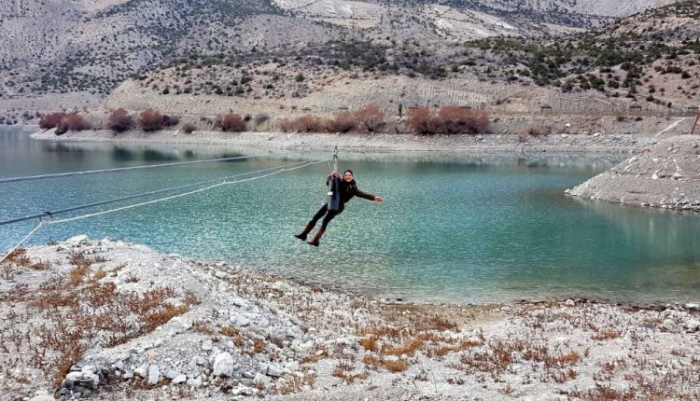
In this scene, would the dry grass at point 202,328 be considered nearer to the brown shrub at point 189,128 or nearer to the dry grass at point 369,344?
the dry grass at point 369,344

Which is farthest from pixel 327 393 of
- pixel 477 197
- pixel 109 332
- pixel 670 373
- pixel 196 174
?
pixel 196 174

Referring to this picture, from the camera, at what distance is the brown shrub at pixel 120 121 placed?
266ft

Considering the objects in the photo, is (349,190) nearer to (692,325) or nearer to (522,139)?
(692,325)

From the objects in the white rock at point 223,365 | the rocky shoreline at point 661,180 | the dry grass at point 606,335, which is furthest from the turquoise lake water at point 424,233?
the white rock at point 223,365

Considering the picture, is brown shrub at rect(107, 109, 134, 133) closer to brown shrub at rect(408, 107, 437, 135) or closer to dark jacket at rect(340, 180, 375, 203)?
brown shrub at rect(408, 107, 437, 135)

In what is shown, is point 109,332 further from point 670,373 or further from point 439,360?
point 670,373

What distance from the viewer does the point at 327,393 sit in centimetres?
906

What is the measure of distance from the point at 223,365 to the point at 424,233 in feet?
53.4

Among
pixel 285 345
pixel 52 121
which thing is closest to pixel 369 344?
pixel 285 345

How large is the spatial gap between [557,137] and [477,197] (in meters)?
31.9

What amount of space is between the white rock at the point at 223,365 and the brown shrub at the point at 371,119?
5878cm

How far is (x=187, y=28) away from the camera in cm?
13738

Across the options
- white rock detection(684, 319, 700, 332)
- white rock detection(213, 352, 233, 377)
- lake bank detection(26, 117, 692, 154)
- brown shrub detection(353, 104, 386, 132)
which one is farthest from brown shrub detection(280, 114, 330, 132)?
white rock detection(213, 352, 233, 377)

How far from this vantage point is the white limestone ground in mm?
8953
